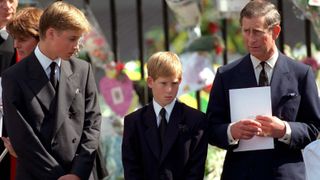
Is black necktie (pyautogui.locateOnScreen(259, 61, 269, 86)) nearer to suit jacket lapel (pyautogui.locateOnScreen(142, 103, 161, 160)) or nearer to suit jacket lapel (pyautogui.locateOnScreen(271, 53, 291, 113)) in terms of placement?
suit jacket lapel (pyautogui.locateOnScreen(271, 53, 291, 113))

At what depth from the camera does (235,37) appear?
7250mm

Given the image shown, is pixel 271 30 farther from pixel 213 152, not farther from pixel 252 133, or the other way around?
pixel 213 152

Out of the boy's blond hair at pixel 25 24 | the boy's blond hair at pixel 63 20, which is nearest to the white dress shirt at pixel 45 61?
the boy's blond hair at pixel 63 20

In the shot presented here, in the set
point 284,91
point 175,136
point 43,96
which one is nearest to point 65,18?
point 43,96

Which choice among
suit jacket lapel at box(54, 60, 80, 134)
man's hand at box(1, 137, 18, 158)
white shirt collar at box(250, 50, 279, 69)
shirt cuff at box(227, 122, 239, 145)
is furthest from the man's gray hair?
man's hand at box(1, 137, 18, 158)

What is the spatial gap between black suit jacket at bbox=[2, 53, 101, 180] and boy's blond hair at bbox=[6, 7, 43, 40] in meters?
0.29

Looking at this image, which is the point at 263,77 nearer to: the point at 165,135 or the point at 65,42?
the point at 165,135

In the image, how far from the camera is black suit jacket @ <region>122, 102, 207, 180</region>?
4.64 m

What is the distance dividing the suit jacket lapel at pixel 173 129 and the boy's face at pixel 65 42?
1.90 feet

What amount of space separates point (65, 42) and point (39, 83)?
9.4 inches

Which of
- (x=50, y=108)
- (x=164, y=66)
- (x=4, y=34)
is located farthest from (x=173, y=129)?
(x=4, y=34)

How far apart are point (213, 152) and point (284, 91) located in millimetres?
1464

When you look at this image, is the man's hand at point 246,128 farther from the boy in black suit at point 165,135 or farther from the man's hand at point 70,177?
the man's hand at point 70,177

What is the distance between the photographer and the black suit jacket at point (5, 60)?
5062 millimetres
